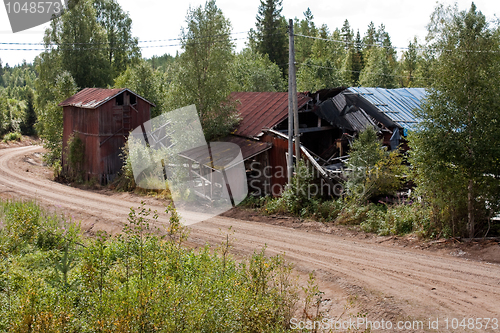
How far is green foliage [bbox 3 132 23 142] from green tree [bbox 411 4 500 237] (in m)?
43.0

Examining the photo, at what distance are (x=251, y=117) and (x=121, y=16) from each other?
1191 inches

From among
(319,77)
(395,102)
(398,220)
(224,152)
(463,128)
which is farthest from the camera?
(319,77)

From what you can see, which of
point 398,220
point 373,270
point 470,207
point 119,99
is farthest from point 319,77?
point 373,270

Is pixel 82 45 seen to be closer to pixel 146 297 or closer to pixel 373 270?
pixel 373 270

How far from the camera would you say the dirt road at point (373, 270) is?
25.0 ft

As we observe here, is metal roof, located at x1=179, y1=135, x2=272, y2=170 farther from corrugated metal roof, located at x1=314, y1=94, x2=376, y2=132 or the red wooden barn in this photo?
the red wooden barn

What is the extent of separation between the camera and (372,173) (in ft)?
46.6

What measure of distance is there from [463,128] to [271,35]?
41287 mm

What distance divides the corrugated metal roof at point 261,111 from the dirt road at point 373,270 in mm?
5745

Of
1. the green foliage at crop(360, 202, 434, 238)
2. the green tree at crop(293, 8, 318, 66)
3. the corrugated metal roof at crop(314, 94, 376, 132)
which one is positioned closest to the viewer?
the green foliage at crop(360, 202, 434, 238)

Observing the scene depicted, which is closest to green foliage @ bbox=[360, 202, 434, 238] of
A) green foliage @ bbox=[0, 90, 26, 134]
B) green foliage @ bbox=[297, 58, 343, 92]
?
green foliage @ bbox=[297, 58, 343, 92]

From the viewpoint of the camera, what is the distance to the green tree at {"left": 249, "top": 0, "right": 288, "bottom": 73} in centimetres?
4962

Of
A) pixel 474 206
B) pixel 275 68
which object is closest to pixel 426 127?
pixel 474 206

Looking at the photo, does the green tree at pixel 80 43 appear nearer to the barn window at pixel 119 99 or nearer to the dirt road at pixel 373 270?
the barn window at pixel 119 99
